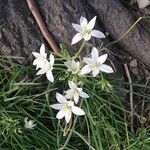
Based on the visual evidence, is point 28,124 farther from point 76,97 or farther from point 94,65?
point 94,65

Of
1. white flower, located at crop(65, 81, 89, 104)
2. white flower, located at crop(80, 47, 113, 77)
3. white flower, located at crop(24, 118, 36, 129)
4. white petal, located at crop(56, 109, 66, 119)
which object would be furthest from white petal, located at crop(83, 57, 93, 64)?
white flower, located at crop(24, 118, 36, 129)

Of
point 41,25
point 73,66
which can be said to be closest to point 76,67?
point 73,66

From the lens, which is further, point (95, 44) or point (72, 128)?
point (95, 44)

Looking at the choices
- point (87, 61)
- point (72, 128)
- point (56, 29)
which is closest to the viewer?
point (87, 61)

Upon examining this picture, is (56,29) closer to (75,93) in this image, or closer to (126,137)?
(75,93)

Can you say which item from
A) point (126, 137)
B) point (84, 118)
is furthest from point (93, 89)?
point (126, 137)

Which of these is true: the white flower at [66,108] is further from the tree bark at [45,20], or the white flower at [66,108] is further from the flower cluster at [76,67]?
the tree bark at [45,20]

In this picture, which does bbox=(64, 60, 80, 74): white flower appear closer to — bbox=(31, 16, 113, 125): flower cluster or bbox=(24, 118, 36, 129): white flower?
bbox=(31, 16, 113, 125): flower cluster

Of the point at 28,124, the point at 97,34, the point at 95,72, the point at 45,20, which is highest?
the point at 45,20
